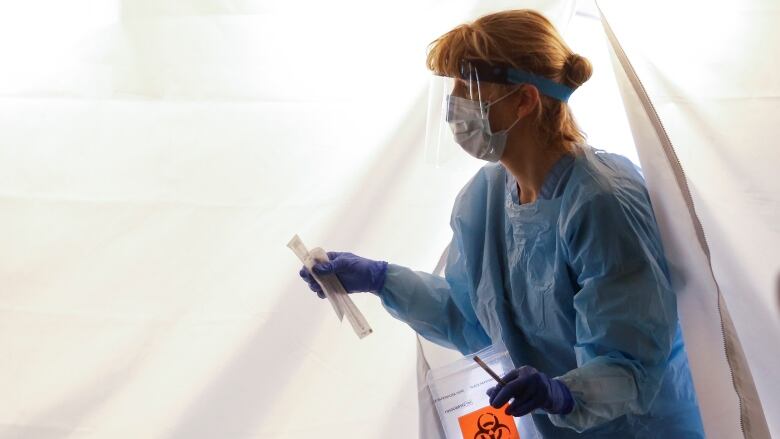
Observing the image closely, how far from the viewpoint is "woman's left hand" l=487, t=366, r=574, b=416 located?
1042 millimetres

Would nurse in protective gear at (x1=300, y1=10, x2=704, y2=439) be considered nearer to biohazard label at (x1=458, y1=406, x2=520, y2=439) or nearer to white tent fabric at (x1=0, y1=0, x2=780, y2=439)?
biohazard label at (x1=458, y1=406, x2=520, y2=439)

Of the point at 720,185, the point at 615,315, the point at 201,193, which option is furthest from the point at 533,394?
the point at 201,193

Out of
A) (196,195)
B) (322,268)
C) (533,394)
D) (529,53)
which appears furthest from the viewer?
(196,195)

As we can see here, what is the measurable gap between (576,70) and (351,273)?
500 mm

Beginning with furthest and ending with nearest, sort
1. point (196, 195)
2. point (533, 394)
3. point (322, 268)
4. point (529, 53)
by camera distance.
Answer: point (196, 195)
point (322, 268)
point (529, 53)
point (533, 394)

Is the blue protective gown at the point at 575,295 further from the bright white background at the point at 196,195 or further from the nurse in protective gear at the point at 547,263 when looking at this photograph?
the bright white background at the point at 196,195

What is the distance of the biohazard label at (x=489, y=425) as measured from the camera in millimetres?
1279

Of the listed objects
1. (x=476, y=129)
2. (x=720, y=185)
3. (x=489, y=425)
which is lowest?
(x=489, y=425)

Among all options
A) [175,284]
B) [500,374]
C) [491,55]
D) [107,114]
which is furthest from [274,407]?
[491,55]

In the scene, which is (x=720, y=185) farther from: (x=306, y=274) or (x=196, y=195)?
(x=196, y=195)

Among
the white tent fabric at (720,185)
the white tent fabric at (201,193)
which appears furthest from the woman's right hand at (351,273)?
the white tent fabric at (720,185)

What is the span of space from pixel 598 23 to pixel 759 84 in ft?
1.51

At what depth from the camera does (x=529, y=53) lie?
3.93 feet

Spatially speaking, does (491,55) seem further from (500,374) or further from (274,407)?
(274,407)
